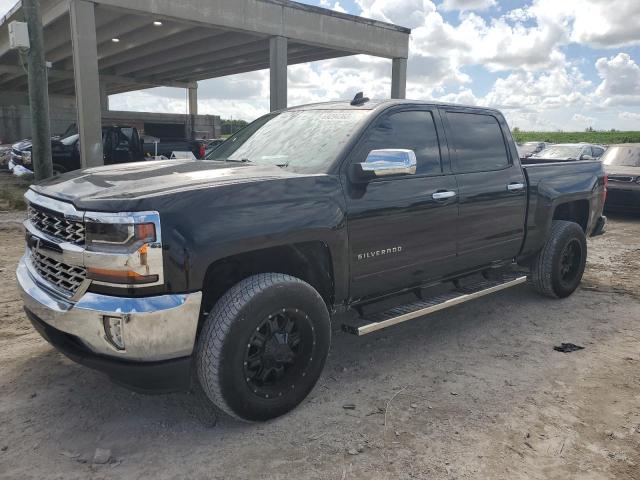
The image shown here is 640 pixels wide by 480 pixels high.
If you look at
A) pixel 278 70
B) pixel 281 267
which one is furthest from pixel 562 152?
pixel 281 267

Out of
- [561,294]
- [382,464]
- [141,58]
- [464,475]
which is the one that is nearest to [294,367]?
[382,464]

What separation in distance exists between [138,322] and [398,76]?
18.7 m

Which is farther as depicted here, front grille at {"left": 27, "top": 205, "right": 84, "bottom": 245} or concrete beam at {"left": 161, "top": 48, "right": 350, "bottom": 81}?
concrete beam at {"left": 161, "top": 48, "right": 350, "bottom": 81}

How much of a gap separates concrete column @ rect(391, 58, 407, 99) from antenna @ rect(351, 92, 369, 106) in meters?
16.2

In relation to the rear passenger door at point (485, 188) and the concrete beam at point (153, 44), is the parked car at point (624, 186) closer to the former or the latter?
the rear passenger door at point (485, 188)

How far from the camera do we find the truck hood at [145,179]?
9.33 feet

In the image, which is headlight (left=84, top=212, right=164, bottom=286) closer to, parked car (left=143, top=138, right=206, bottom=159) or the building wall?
parked car (left=143, top=138, right=206, bottom=159)

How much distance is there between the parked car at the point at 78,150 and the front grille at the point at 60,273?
13239 mm

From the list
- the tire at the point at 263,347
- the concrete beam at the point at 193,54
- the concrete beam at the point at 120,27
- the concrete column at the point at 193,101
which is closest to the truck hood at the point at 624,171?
the tire at the point at 263,347

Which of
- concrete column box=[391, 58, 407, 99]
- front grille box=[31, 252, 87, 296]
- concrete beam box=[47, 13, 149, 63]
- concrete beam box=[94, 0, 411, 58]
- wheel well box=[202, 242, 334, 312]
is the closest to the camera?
front grille box=[31, 252, 87, 296]

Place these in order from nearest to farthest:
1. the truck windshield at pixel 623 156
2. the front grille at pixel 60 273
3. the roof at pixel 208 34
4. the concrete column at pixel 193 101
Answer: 1. the front grille at pixel 60 273
2. the truck windshield at pixel 623 156
3. the roof at pixel 208 34
4. the concrete column at pixel 193 101

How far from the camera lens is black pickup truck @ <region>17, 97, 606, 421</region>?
2.71 metres

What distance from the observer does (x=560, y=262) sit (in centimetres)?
543

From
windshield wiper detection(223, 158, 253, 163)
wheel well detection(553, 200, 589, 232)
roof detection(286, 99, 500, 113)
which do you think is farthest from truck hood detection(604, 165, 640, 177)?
windshield wiper detection(223, 158, 253, 163)
